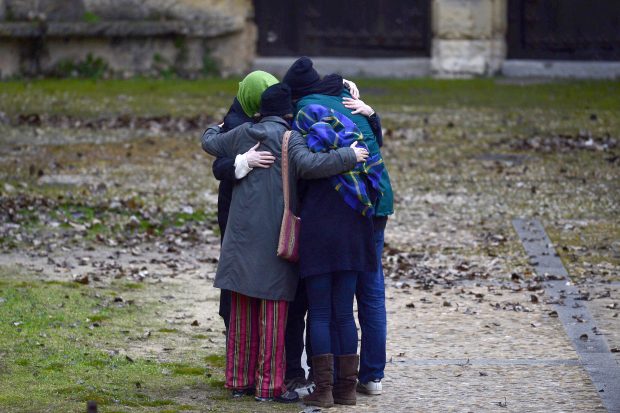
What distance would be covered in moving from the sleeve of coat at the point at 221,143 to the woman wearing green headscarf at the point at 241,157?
51 millimetres

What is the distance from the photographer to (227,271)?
6.02m

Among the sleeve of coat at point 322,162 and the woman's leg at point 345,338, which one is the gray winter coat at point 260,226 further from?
the woman's leg at point 345,338

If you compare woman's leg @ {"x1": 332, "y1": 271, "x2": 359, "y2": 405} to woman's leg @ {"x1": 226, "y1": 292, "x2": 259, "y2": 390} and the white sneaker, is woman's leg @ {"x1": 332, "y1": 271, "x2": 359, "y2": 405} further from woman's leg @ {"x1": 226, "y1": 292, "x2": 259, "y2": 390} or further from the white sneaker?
woman's leg @ {"x1": 226, "y1": 292, "x2": 259, "y2": 390}

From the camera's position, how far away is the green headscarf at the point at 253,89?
6016 mm

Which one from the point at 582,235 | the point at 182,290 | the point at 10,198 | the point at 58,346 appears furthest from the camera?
the point at 10,198

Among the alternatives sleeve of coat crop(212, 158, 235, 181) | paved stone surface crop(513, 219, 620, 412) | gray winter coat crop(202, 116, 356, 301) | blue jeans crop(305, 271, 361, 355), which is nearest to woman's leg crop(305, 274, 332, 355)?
blue jeans crop(305, 271, 361, 355)

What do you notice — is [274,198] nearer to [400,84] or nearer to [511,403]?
[511,403]

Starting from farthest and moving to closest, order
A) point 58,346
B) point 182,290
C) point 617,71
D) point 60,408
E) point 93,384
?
point 617,71 < point 182,290 < point 58,346 < point 93,384 < point 60,408

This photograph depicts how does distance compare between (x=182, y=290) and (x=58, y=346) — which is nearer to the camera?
(x=58, y=346)

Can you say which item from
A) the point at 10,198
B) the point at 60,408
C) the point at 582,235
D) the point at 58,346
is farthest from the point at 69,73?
the point at 60,408

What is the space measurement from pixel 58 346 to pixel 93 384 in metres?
0.80

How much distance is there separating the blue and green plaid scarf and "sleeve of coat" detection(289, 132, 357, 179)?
6cm

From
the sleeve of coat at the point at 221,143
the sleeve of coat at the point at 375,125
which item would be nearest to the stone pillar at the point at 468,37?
the sleeve of coat at the point at 375,125

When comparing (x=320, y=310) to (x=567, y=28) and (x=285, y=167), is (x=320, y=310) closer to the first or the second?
(x=285, y=167)
